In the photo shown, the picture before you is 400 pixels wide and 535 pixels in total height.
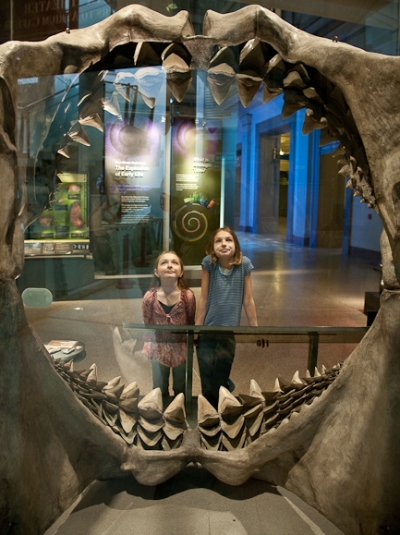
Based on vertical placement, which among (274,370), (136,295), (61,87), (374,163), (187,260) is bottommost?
(274,370)

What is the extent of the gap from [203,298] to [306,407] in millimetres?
958

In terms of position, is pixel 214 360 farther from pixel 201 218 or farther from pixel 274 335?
pixel 201 218

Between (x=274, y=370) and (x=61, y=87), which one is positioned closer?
(x=61, y=87)

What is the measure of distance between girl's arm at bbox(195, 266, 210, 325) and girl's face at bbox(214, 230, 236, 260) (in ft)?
0.31

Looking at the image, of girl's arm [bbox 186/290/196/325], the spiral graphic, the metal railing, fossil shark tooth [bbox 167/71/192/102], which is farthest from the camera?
the spiral graphic

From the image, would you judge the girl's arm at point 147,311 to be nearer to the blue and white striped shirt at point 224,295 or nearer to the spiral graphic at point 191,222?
the blue and white striped shirt at point 224,295

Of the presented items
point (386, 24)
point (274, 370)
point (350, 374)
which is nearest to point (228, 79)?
point (350, 374)

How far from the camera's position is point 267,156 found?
8.35 ft

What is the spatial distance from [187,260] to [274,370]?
28.8 inches

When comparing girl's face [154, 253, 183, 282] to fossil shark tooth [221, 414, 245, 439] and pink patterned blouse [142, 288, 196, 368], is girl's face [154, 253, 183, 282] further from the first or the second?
fossil shark tooth [221, 414, 245, 439]

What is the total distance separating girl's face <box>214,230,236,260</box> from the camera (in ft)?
6.15

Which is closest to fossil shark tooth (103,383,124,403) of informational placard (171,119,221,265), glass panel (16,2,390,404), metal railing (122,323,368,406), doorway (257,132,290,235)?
metal railing (122,323,368,406)

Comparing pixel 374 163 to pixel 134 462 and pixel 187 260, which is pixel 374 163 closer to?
pixel 134 462

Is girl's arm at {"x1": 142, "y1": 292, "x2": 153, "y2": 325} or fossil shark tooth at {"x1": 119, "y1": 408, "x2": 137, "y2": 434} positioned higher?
girl's arm at {"x1": 142, "y1": 292, "x2": 153, "y2": 325}
